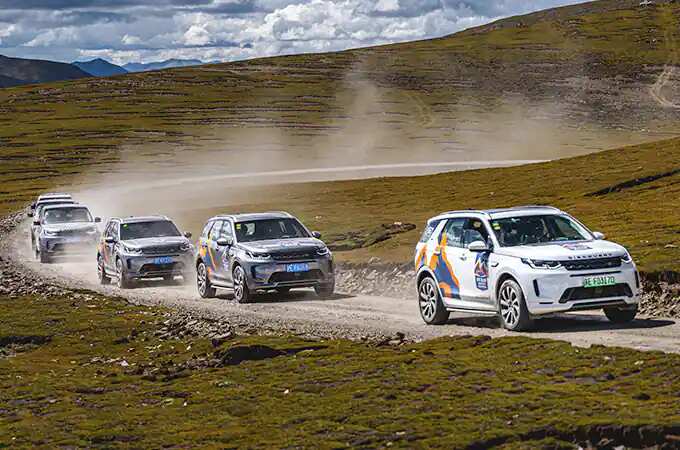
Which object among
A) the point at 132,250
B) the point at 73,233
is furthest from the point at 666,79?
the point at 132,250

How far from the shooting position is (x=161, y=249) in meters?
32.2

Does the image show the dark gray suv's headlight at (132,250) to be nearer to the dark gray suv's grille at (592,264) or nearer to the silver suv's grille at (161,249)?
the silver suv's grille at (161,249)

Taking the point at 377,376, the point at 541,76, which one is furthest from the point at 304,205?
the point at 541,76

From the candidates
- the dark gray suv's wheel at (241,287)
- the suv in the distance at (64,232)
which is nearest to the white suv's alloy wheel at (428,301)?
the dark gray suv's wheel at (241,287)

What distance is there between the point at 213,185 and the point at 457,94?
290 ft

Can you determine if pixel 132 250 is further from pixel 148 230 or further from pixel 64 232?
pixel 64 232

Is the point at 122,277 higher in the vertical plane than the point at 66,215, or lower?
lower

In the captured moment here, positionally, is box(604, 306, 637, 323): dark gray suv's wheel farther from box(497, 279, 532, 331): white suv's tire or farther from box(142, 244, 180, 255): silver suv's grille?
box(142, 244, 180, 255): silver suv's grille

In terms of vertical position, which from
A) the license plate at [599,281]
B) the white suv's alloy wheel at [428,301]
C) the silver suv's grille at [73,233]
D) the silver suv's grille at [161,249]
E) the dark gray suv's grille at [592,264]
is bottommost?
the white suv's alloy wheel at [428,301]

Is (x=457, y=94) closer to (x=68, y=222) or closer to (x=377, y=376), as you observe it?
(x=68, y=222)

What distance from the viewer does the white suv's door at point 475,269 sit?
19078 mm

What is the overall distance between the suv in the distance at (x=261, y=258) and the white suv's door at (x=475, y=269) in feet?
21.6

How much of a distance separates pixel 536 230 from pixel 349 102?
501 ft

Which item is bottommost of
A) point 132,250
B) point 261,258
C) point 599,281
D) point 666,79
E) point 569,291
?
point 569,291
